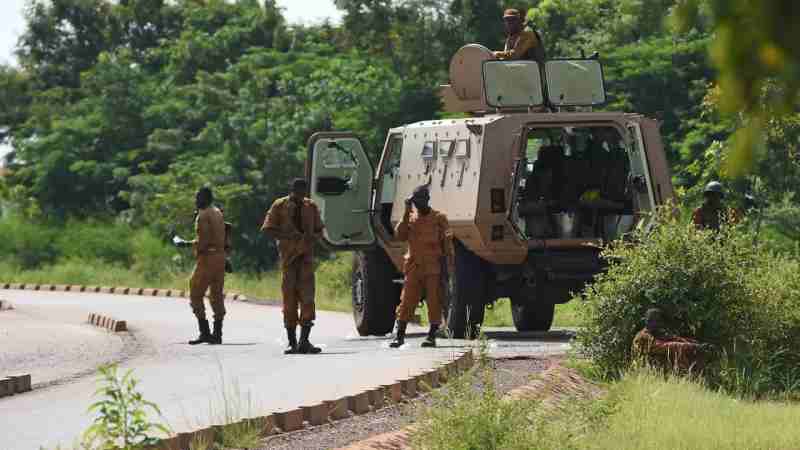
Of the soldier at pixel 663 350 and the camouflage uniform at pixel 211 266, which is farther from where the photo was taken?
the camouflage uniform at pixel 211 266

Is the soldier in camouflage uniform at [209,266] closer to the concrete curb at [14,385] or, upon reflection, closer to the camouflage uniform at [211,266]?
the camouflage uniform at [211,266]

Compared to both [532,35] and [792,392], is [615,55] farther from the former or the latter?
[792,392]

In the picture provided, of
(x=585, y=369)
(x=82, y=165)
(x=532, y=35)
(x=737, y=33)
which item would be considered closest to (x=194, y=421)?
(x=585, y=369)

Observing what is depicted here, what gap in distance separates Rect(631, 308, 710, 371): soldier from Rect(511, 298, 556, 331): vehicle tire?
728cm

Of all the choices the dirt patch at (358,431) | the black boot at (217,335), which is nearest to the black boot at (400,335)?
the black boot at (217,335)

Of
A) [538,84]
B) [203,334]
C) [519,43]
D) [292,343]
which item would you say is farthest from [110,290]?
[292,343]

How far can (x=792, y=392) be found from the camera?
13609mm

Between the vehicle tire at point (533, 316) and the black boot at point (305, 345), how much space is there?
4.16m

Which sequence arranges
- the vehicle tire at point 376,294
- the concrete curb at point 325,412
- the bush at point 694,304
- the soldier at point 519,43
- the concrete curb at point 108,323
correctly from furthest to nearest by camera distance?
the concrete curb at point 108,323
the vehicle tire at point 376,294
the soldier at point 519,43
the bush at point 694,304
the concrete curb at point 325,412

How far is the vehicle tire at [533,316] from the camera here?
69.5ft

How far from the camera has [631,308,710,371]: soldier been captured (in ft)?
44.1

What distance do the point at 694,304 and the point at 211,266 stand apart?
7226 mm

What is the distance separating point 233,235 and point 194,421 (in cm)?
3188

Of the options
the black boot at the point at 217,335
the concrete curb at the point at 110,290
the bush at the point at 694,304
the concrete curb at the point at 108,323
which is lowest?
the concrete curb at the point at 110,290
